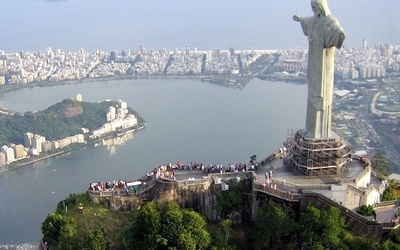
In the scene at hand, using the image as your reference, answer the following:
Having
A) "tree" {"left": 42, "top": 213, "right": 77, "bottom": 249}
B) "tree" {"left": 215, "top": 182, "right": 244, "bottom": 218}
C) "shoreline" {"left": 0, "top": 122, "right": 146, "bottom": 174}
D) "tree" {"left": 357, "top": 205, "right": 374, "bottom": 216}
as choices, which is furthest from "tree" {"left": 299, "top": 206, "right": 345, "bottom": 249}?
"shoreline" {"left": 0, "top": 122, "right": 146, "bottom": 174}

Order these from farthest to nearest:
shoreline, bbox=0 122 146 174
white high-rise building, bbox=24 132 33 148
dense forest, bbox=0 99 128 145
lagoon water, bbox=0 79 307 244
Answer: dense forest, bbox=0 99 128 145 < white high-rise building, bbox=24 132 33 148 < shoreline, bbox=0 122 146 174 < lagoon water, bbox=0 79 307 244

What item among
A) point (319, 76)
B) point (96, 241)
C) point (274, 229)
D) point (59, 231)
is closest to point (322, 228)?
point (274, 229)

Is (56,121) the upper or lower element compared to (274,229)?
lower

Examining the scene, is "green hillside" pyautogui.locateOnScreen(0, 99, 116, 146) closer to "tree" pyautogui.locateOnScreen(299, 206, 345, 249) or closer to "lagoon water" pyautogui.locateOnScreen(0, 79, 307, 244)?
"lagoon water" pyautogui.locateOnScreen(0, 79, 307, 244)

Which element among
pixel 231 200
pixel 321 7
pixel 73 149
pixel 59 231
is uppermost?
pixel 321 7

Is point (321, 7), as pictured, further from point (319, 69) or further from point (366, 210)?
point (366, 210)

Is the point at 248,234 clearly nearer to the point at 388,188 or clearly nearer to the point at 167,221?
the point at 167,221
